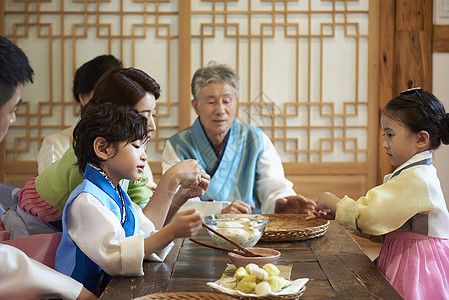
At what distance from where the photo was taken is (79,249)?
1609 millimetres

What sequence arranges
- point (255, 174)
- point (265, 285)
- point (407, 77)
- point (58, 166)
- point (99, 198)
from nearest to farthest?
point (265, 285)
point (99, 198)
point (58, 166)
point (255, 174)
point (407, 77)

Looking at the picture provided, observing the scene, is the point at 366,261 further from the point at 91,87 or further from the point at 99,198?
the point at 91,87

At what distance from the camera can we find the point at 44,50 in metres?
4.41

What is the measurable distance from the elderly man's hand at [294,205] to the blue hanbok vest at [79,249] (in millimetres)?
1142

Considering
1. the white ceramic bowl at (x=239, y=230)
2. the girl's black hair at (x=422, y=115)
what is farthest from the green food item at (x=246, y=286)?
the girl's black hair at (x=422, y=115)

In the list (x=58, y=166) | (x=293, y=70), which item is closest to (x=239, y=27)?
(x=293, y=70)

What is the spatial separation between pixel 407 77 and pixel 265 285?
3.46 meters

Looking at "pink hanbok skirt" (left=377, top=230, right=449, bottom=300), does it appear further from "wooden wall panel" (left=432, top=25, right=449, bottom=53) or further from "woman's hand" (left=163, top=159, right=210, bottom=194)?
"wooden wall panel" (left=432, top=25, right=449, bottom=53)

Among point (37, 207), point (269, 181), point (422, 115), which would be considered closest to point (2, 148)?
point (269, 181)

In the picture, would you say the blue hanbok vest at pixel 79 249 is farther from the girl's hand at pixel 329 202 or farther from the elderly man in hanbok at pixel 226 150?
the elderly man in hanbok at pixel 226 150

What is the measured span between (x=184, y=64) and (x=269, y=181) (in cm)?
156

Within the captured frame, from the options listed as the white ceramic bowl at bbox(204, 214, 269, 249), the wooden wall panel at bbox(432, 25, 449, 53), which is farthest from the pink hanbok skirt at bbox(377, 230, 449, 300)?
the wooden wall panel at bbox(432, 25, 449, 53)

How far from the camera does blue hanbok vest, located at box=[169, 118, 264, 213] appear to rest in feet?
10.4

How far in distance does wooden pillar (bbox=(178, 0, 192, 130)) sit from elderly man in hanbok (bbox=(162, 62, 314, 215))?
1.09 m
